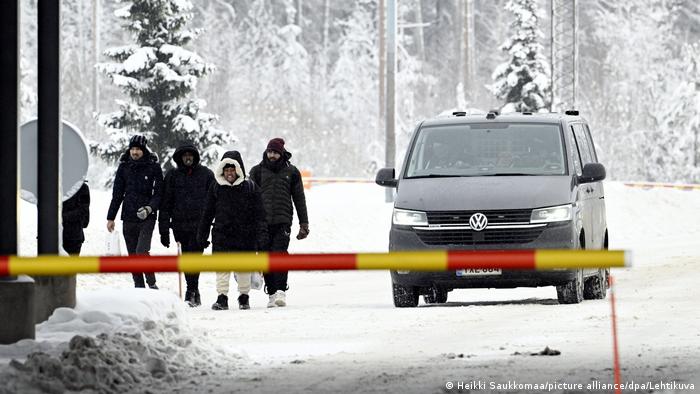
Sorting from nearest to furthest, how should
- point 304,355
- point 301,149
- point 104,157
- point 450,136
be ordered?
1. point 304,355
2. point 450,136
3. point 104,157
4. point 301,149

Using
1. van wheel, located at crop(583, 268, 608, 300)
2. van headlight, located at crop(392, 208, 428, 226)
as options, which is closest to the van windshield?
van headlight, located at crop(392, 208, 428, 226)

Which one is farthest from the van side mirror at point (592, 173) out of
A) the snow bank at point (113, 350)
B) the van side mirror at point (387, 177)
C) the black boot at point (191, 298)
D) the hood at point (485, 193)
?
the snow bank at point (113, 350)

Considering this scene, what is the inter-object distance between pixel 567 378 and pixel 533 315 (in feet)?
17.3

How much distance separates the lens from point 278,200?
1795 cm

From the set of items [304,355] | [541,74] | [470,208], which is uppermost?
[541,74]

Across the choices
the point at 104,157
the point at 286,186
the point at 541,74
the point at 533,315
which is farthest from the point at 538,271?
the point at 541,74

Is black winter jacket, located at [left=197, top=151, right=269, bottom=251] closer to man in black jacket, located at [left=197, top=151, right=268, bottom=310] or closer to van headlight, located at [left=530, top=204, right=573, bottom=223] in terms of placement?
man in black jacket, located at [left=197, top=151, right=268, bottom=310]

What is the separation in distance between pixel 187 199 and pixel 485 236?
360 centimetres

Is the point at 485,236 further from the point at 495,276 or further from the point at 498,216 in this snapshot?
the point at 495,276

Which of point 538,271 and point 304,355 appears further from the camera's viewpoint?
point 538,271

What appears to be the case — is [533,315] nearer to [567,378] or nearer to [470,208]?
[470,208]

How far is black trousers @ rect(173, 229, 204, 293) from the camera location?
18172 millimetres

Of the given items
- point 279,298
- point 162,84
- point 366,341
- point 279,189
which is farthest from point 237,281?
point 162,84

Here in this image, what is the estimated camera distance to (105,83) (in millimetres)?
80875
